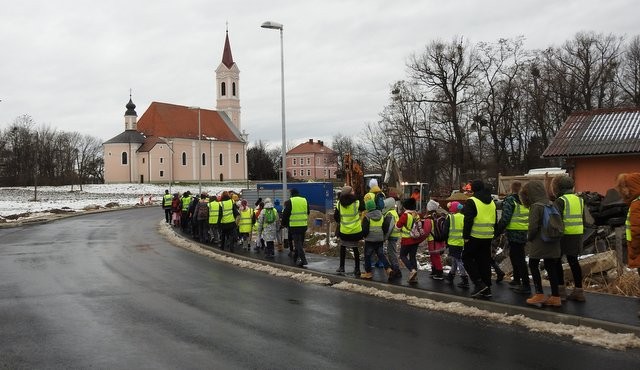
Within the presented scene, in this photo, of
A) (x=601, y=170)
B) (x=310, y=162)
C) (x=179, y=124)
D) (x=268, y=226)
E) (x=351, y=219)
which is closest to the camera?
(x=351, y=219)

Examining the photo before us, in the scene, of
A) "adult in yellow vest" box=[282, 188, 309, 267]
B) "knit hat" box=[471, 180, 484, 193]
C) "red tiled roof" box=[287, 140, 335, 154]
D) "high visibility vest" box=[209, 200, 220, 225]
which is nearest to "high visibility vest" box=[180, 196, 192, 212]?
"high visibility vest" box=[209, 200, 220, 225]

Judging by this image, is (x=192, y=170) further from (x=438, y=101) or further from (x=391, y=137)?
(x=438, y=101)

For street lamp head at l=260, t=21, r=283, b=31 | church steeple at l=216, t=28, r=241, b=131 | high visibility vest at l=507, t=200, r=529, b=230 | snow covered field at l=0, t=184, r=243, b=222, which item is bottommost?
snow covered field at l=0, t=184, r=243, b=222

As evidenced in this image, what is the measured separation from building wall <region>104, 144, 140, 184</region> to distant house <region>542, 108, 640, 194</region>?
77972mm

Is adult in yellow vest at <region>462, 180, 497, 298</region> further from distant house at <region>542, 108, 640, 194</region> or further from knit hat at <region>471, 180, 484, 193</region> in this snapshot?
distant house at <region>542, 108, 640, 194</region>

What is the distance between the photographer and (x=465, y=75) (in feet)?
150

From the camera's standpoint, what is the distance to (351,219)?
428 inches

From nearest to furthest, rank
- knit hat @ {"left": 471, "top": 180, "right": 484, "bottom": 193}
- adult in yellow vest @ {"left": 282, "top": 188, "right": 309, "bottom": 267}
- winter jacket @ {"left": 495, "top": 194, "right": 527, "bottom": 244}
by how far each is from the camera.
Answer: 1. knit hat @ {"left": 471, "top": 180, "right": 484, "bottom": 193}
2. winter jacket @ {"left": 495, "top": 194, "right": 527, "bottom": 244}
3. adult in yellow vest @ {"left": 282, "top": 188, "right": 309, "bottom": 267}

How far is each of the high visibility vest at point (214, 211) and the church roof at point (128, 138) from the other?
7564 centimetres

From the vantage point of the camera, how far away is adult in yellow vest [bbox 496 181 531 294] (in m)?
8.73

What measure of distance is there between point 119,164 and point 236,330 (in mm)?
87410

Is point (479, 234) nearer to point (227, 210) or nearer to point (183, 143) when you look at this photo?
point (227, 210)

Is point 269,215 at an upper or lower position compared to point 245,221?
upper

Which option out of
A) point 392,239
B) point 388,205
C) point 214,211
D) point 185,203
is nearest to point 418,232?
point 392,239
